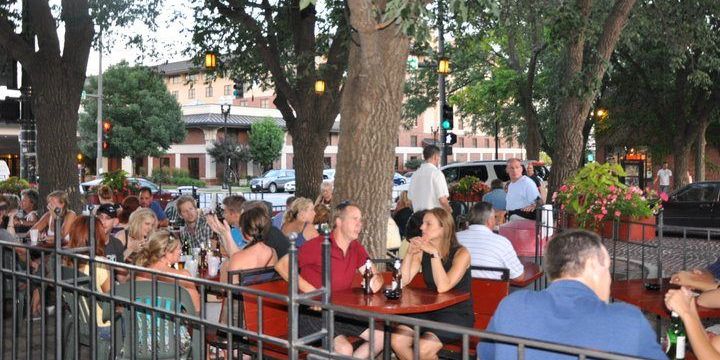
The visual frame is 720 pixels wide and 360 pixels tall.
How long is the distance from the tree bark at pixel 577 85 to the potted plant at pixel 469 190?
3942 millimetres

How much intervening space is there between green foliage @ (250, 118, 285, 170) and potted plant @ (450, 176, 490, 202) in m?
40.1

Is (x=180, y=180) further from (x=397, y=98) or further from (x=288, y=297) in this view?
(x=288, y=297)

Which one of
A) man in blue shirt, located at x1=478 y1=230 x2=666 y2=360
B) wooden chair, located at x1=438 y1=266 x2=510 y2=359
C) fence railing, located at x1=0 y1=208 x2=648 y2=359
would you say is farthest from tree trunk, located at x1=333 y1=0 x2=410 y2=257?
man in blue shirt, located at x1=478 y1=230 x2=666 y2=360

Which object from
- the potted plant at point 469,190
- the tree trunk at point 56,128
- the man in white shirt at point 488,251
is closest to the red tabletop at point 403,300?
the man in white shirt at point 488,251

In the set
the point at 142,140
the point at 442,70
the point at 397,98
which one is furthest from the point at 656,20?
the point at 142,140

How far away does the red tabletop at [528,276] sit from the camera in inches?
256

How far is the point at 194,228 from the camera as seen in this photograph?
30.4 ft

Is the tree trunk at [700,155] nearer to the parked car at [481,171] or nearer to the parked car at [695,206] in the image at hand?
the parked car at [481,171]

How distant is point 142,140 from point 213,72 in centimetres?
3588

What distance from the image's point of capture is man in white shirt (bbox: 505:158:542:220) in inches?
470

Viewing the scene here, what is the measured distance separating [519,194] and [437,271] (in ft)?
22.2

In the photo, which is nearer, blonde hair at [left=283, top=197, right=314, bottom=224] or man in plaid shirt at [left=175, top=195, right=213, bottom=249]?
blonde hair at [left=283, top=197, right=314, bottom=224]

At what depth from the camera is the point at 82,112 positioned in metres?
56.9

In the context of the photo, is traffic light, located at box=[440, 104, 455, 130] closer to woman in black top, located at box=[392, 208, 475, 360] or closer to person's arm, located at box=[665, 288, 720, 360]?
woman in black top, located at box=[392, 208, 475, 360]
